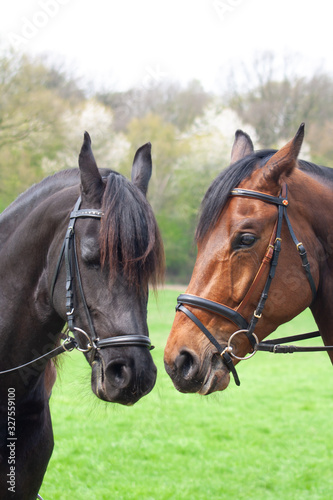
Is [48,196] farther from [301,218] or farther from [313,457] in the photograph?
[313,457]

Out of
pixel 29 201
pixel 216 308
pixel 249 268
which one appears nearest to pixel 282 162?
pixel 249 268

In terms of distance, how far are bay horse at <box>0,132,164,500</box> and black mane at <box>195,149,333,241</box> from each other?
281 mm

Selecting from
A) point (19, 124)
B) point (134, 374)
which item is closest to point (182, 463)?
point (134, 374)

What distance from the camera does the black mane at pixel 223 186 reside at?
2.62m

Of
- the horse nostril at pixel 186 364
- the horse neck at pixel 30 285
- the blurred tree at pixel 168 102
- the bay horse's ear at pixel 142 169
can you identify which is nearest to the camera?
the horse nostril at pixel 186 364

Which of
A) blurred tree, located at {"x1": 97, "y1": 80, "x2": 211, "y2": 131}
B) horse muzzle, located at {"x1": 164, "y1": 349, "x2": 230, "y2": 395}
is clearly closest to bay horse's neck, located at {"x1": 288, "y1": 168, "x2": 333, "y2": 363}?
horse muzzle, located at {"x1": 164, "y1": 349, "x2": 230, "y2": 395}

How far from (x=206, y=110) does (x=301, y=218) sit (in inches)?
1402

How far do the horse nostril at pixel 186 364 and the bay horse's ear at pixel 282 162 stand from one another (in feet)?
3.29

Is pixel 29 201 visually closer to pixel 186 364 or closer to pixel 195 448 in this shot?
pixel 186 364

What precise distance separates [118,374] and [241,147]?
1672 mm

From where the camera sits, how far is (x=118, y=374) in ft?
8.10

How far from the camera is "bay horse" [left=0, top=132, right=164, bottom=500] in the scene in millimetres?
2492

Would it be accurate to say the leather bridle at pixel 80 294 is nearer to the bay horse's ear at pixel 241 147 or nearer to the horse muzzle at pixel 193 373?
the horse muzzle at pixel 193 373

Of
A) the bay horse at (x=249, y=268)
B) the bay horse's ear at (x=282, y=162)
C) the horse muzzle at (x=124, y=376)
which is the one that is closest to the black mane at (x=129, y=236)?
the bay horse at (x=249, y=268)
